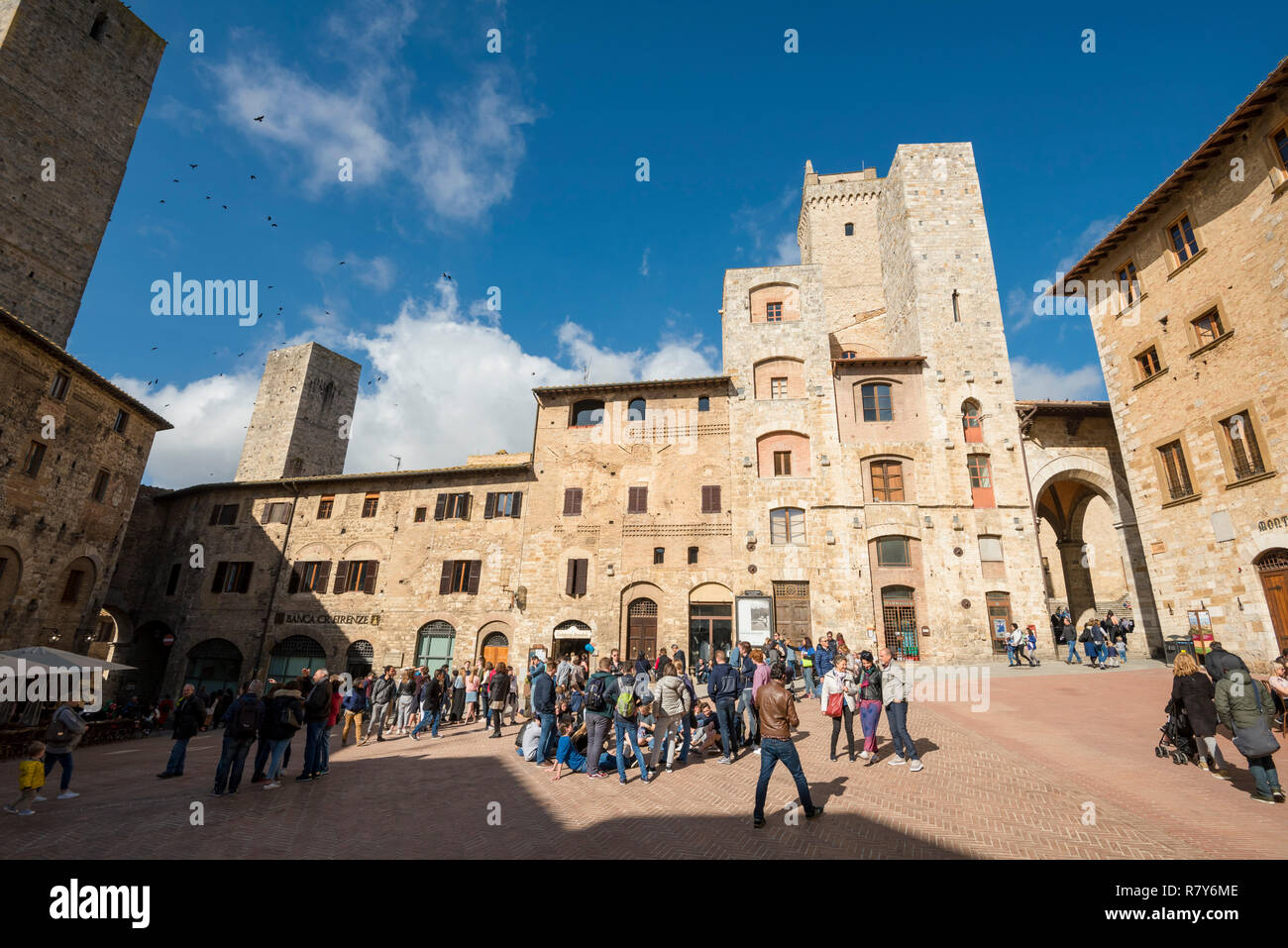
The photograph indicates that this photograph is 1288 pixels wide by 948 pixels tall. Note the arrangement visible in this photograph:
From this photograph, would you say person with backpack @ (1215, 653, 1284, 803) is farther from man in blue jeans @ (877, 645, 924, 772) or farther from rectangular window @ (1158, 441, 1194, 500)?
rectangular window @ (1158, 441, 1194, 500)

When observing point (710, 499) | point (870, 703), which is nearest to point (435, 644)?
point (710, 499)

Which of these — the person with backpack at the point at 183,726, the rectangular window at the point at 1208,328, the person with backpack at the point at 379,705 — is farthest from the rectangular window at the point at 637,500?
the rectangular window at the point at 1208,328

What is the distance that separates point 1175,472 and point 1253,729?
15.7 meters

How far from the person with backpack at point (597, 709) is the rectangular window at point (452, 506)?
18.4m

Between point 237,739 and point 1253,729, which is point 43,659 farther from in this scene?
point 1253,729

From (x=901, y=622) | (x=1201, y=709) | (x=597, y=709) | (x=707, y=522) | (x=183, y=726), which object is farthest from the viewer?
(x=707, y=522)

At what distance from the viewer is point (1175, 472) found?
18797 millimetres

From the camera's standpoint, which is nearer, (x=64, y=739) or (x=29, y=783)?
(x=29, y=783)

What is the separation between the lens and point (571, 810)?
25.7ft

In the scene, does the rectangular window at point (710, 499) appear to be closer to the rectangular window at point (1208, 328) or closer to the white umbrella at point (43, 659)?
the rectangular window at point (1208, 328)

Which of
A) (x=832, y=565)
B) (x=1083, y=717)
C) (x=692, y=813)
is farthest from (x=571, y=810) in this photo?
(x=832, y=565)
